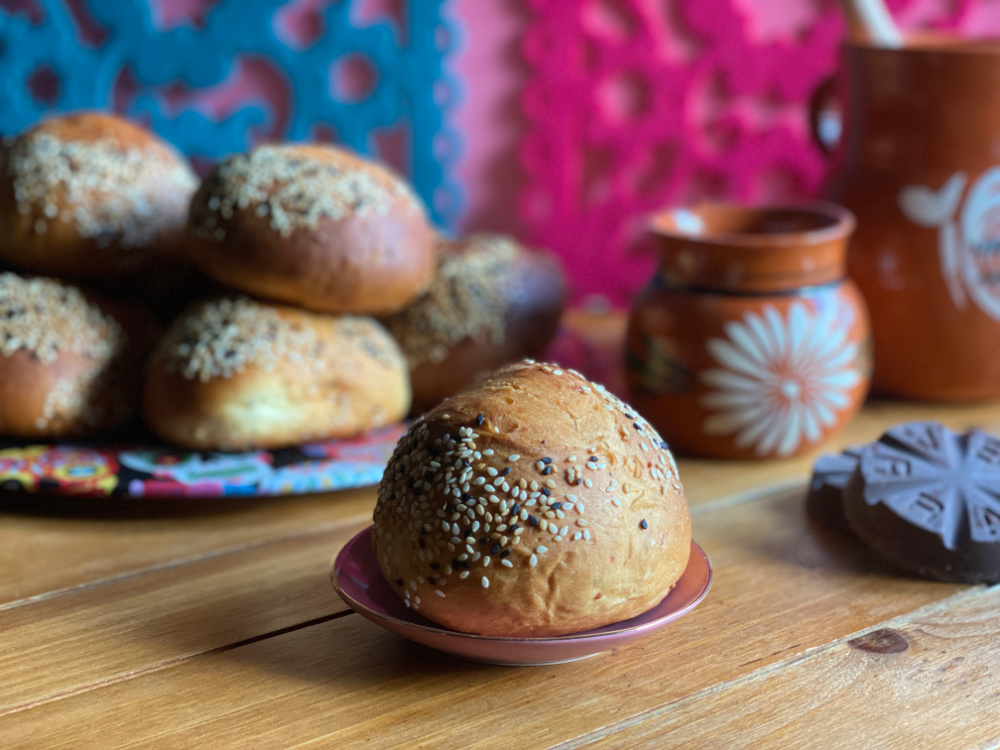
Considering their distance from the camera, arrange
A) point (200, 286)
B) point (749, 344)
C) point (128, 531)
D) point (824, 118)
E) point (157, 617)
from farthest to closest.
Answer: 1. point (824, 118)
2. point (200, 286)
3. point (749, 344)
4. point (128, 531)
5. point (157, 617)

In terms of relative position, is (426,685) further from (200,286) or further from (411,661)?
(200,286)

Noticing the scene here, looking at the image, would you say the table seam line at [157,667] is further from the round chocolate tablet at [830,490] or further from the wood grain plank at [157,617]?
the round chocolate tablet at [830,490]

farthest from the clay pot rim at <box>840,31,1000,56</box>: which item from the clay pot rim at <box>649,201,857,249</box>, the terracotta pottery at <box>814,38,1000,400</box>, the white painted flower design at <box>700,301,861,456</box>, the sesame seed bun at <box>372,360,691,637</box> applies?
the sesame seed bun at <box>372,360,691,637</box>

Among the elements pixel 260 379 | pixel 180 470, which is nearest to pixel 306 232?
pixel 260 379

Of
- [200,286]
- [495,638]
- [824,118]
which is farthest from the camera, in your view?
[824,118]

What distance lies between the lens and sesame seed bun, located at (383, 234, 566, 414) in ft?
3.65

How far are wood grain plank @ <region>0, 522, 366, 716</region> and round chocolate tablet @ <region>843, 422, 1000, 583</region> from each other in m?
0.43

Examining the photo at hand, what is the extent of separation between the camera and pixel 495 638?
1.97ft

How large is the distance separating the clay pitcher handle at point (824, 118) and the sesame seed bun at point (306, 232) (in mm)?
548

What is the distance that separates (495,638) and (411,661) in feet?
0.31

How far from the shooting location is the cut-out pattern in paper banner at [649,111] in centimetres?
145

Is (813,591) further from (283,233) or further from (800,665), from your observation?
(283,233)

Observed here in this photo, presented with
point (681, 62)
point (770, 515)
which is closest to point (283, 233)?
point (770, 515)

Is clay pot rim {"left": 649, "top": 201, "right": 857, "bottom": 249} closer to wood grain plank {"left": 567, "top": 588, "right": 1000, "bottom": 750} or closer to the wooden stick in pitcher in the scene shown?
the wooden stick in pitcher
